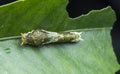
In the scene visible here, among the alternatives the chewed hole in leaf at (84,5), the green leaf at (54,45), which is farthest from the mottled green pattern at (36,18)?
the chewed hole in leaf at (84,5)

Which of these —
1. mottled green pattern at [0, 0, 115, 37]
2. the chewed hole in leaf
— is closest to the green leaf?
mottled green pattern at [0, 0, 115, 37]

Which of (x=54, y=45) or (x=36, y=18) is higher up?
(x=36, y=18)

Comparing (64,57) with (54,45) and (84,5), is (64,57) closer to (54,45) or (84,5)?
(54,45)

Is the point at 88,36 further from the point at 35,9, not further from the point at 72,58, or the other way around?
the point at 35,9

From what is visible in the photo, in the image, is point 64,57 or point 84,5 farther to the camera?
point 84,5

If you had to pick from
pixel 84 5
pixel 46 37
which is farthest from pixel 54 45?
pixel 84 5

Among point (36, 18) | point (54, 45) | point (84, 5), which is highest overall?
point (36, 18)

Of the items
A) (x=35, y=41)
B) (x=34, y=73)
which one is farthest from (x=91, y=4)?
(x=34, y=73)
